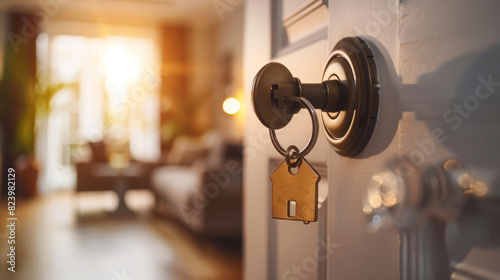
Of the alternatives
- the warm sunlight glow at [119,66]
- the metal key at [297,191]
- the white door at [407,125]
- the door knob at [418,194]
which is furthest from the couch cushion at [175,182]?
the door knob at [418,194]

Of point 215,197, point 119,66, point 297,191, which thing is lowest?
point 215,197

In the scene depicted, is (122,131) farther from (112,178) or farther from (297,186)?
(297,186)

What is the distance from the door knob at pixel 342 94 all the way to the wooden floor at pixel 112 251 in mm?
2401

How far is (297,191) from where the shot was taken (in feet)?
1.43

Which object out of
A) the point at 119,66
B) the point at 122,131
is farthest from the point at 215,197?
the point at 119,66

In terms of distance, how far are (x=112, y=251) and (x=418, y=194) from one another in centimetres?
323

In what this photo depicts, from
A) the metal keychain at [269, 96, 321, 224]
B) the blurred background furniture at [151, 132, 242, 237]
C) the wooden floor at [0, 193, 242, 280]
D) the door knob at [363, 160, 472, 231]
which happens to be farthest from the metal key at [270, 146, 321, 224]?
the blurred background furniture at [151, 132, 242, 237]

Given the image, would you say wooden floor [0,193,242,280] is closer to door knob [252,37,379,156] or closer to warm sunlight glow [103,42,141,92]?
door knob [252,37,379,156]

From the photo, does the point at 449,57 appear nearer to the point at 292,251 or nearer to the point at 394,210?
the point at 394,210

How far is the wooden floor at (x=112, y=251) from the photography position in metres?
2.71

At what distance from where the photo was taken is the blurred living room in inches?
129

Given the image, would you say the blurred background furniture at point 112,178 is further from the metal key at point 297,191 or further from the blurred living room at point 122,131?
the metal key at point 297,191

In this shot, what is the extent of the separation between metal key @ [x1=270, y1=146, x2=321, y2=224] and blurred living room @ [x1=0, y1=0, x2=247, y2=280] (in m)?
2.52

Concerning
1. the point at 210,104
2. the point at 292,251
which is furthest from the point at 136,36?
the point at 292,251
